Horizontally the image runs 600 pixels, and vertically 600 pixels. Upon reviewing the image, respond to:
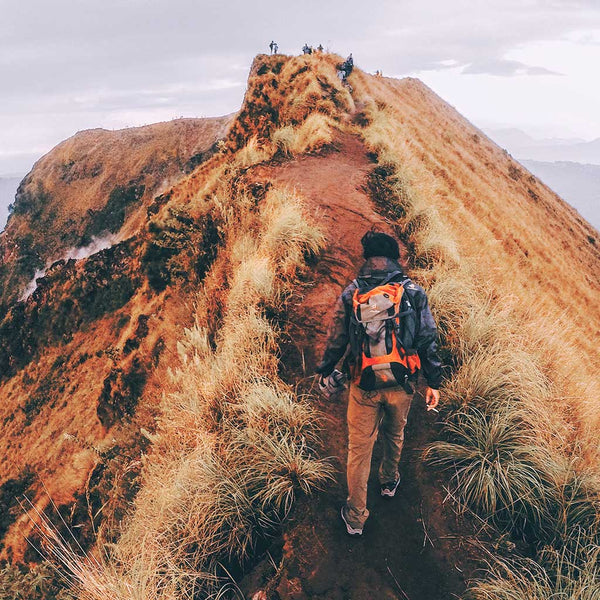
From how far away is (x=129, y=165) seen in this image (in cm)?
4928

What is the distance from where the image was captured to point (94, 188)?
161ft

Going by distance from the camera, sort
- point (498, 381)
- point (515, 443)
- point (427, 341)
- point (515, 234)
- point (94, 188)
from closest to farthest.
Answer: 1. point (427, 341)
2. point (515, 443)
3. point (498, 381)
4. point (515, 234)
5. point (94, 188)

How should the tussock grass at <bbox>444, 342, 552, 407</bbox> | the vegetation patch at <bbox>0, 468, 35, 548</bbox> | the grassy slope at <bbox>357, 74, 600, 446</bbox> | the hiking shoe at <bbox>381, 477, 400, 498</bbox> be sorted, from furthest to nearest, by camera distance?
the vegetation patch at <bbox>0, 468, 35, 548</bbox>, the grassy slope at <bbox>357, 74, 600, 446</bbox>, the tussock grass at <bbox>444, 342, 552, 407</bbox>, the hiking shoe at <bbox>381, 477, 400, 498</bbox>

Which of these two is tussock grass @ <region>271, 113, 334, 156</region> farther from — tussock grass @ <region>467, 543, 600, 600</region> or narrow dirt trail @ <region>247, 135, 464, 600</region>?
tussock grass @ <region>467, 543, 600, 600</region>

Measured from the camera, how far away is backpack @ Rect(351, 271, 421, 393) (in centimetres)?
270

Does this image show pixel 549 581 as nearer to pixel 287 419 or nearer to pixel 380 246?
pixel 287 419

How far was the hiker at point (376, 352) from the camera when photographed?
272 cm

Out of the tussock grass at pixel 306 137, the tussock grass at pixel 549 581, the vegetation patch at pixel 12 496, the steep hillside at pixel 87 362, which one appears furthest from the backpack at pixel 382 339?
the vegetation patch at pixel 12 496

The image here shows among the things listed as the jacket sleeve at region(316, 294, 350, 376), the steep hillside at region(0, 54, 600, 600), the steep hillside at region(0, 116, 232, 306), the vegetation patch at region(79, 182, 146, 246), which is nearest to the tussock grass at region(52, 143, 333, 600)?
the steep hillside at region(0, 54, 600, 600)

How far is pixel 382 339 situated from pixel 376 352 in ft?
0.36

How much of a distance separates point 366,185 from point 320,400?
5838 mm

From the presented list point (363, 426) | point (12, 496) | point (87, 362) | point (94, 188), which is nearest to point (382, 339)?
point (363, 426)

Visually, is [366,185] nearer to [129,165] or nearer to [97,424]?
[97,424]

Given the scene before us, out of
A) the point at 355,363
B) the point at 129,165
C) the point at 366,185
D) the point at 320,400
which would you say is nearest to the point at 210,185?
the point at 366,185
